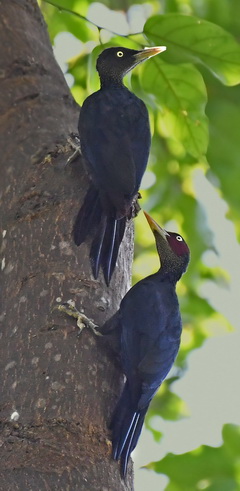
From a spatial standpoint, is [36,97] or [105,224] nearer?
[105,224]

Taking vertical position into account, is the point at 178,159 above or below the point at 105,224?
below

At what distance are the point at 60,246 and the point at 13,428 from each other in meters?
0.57

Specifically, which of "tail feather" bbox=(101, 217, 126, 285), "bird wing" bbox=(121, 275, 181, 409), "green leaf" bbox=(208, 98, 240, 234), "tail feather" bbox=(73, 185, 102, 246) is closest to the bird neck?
"bird wing" bbox=(121, 275, 181, 409)

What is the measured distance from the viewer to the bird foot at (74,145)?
2743 millimetres

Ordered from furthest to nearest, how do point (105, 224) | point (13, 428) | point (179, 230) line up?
point (179, 230) → point (105, 224) → point (13, 428)

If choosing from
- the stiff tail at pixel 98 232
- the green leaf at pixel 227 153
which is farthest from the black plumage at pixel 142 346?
the green leaf at pixel 227 153

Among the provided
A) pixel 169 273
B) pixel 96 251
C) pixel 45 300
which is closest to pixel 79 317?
pixel 45 300

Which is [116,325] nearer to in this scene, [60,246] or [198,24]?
[60,246]

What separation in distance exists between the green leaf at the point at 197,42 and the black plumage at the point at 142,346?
0.73 metres

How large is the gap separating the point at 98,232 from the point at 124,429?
60 centimetres

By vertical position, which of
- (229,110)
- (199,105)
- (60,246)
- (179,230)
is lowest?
(179,230)

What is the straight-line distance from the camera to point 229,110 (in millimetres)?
3744

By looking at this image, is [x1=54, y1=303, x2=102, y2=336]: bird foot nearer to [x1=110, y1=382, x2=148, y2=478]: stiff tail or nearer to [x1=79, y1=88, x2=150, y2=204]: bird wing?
[x1=110, y1=382, x2=148, y2=478]: stiff tail

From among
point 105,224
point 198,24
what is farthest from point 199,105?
point 105,224
